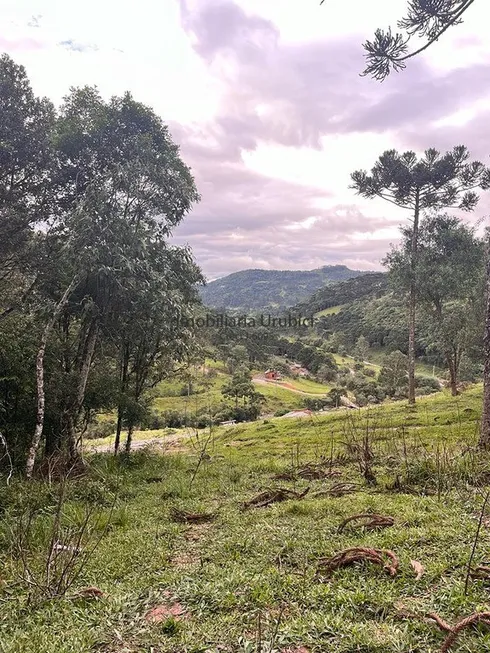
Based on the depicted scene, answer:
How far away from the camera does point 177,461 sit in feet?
46.9

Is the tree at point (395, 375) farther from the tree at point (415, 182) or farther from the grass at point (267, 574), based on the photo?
the grass at point (267, 574)

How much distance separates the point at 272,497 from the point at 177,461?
24.2 ft

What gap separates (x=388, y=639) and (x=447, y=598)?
0.80 metres

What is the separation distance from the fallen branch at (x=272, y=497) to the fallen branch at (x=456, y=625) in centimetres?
436

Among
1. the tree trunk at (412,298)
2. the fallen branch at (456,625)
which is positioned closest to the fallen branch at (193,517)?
the fallen branch at (456,625)

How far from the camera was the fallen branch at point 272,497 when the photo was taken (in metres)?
7.37

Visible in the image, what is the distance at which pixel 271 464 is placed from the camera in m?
11.1

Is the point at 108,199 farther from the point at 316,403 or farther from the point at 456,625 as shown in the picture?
the point at 316,403

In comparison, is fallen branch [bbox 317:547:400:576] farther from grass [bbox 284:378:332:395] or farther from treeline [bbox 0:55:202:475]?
grass [bbox 284:378:332:395]

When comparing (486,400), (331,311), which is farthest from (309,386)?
(331,311)

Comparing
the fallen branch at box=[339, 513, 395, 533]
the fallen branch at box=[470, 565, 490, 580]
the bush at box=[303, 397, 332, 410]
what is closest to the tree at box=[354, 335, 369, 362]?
the bush at box=[303, 397, 332, 410]

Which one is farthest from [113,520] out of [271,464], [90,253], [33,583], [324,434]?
[324,434]

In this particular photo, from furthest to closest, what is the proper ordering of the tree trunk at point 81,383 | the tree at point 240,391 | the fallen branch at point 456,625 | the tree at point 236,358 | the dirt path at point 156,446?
the tree at point 236,358, the tree at point 240,391, the dirt path at point 156,446, the tree trunk at point 81,383, the fallen branch at point 456,625

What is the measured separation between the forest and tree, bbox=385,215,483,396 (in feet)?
0.36
